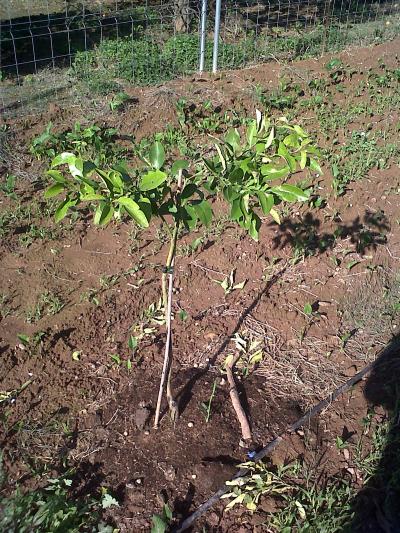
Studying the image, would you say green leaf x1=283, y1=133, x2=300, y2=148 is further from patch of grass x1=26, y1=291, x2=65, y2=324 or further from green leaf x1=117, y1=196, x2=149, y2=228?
patch of grass x1=26, y1=291, x2=65, y2=324

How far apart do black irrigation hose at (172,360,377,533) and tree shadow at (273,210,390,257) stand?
45.1 inches

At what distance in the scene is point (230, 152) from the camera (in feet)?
7.93

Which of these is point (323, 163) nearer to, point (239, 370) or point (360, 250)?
point (360, 250)

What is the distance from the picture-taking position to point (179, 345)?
3.73 m

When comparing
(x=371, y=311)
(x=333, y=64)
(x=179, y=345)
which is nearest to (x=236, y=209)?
(x=179, y=345)

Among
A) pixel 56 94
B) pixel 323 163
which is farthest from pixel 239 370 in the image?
pixel 56 94

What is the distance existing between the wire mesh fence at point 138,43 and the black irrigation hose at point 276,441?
13.3 ft

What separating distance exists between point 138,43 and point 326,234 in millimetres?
4082

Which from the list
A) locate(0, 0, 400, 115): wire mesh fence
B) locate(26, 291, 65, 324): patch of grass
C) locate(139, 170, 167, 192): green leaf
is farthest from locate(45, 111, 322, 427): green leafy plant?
locate(0, 0, 400, 115): wire mesh fence

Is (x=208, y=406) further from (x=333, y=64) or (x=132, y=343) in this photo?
(x=333, y=64)

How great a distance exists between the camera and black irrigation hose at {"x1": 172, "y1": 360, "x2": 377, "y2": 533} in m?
2.79

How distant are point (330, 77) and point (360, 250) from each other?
10.2 feet

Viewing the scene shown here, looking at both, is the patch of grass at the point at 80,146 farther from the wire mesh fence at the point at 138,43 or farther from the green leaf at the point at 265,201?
the green leaf at the point at 265,201

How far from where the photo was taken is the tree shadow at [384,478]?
2.88 meters
